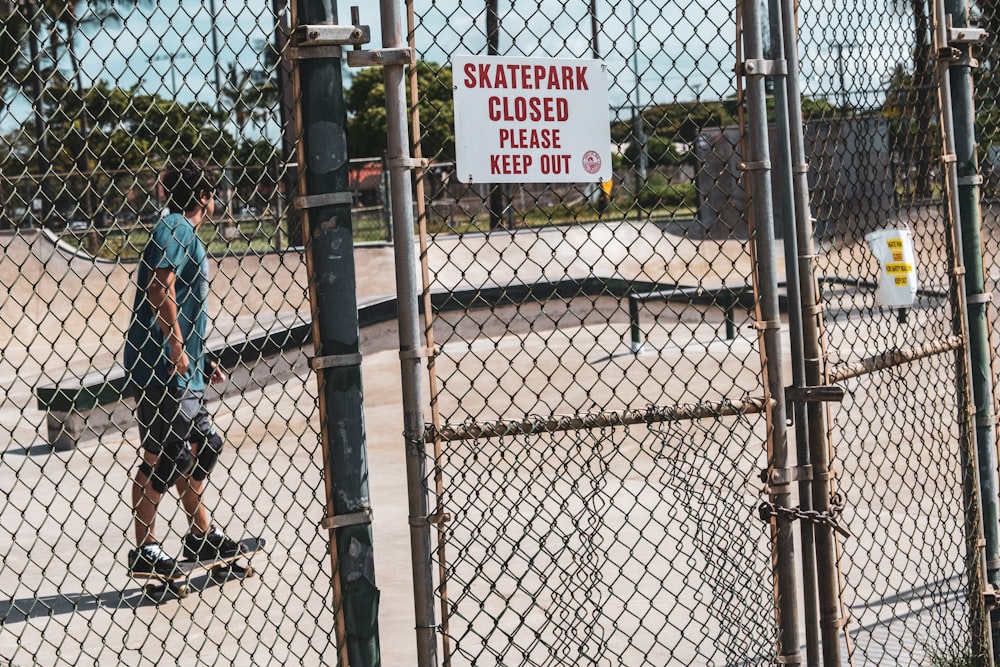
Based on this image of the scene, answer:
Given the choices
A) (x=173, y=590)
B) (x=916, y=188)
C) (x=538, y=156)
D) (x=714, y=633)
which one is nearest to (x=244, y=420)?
(x=173, y=590)

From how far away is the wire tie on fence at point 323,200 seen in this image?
107 inches

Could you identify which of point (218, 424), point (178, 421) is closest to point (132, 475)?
point (218, 424)

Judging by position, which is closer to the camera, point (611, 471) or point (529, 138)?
point (529, 138)

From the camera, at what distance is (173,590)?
16.4 feet

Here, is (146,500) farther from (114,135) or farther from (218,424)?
(218,424)

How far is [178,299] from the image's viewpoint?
16.8ft

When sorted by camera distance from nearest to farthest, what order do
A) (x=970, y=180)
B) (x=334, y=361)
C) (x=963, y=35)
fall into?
(x=334, y=361), (x=963, y=35), (x=970, y=180)

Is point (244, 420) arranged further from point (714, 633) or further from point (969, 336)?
point (969, 336)

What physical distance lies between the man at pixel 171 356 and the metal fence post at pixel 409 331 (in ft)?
6.43

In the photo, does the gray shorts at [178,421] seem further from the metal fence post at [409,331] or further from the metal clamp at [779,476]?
the metal clamp at [779,476]

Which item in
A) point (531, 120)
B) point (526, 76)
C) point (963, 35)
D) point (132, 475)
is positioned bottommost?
point (132, 475)

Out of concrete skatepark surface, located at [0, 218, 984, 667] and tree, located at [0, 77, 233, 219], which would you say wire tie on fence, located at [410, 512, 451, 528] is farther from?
tree, located at [0, 77, 233, 219]

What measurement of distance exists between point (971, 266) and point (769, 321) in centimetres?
122

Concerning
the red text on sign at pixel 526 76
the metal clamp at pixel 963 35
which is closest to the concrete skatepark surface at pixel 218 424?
the red text on sign at pixel 526 76
